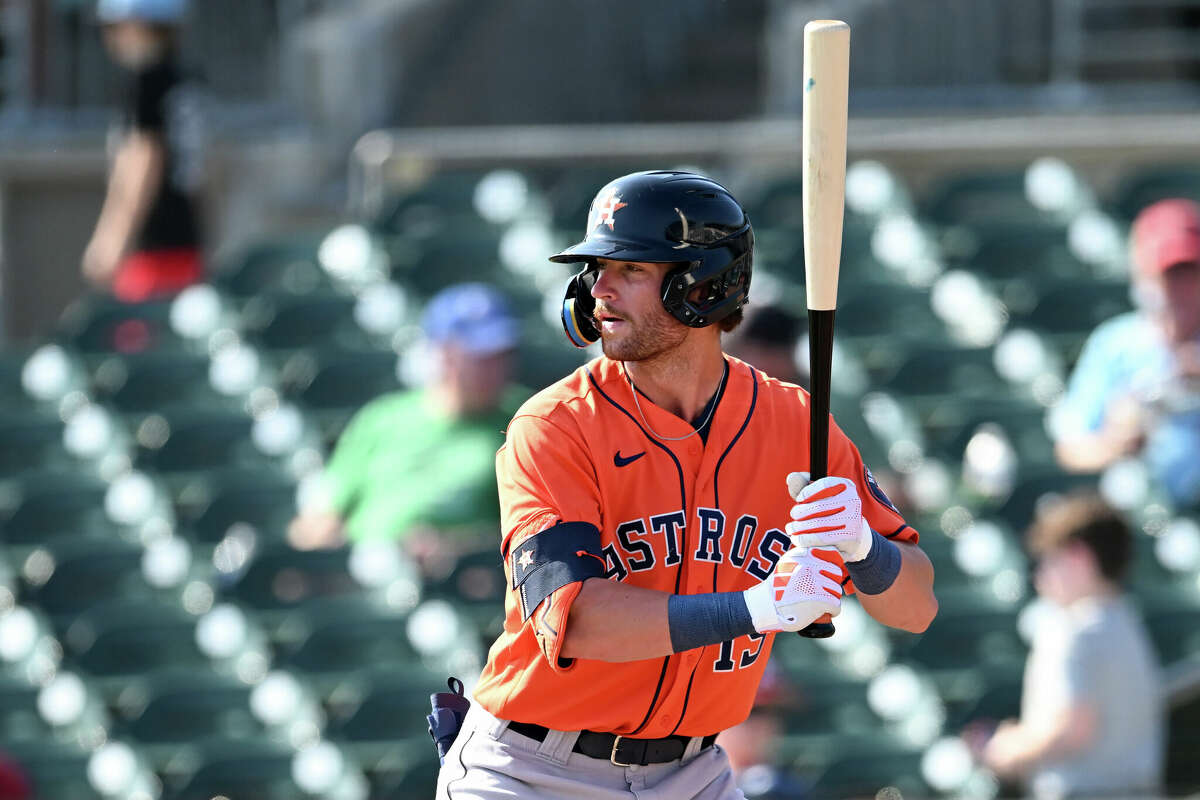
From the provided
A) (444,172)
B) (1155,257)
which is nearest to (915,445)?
(1155,257)

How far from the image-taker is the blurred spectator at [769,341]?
16.7 feet

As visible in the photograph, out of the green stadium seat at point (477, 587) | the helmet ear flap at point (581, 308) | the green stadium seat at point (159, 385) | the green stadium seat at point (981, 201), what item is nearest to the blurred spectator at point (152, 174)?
the green stadium seat at point (159, 385)

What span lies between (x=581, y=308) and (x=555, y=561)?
1.44 feet

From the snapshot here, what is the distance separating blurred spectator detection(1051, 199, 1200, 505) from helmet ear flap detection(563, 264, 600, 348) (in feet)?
10.1

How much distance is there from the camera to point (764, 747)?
4.93 meters

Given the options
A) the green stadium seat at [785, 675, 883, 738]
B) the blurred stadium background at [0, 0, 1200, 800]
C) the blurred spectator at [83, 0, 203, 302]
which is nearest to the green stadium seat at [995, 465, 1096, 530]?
the blurred stadium background at [0, 0, 1200, 800]

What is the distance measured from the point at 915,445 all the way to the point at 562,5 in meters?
4.20

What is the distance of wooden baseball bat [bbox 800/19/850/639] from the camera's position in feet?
9.18

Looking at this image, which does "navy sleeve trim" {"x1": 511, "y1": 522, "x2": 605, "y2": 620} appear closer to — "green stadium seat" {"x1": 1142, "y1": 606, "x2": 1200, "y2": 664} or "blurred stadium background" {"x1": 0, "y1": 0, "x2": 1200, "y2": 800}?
"blurred stadium background" {"x1": 0, "y1": 0, "x2": 1200, "y2": 800}

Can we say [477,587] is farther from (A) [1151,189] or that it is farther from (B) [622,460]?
(A) [1151,189]

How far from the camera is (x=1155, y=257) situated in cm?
560

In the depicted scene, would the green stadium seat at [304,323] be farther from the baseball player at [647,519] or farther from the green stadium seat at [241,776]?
the baseball player at [647,519]

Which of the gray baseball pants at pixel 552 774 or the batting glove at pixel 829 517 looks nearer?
the batting glove at pixel 829 517

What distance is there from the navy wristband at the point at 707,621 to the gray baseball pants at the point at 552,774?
363mm
